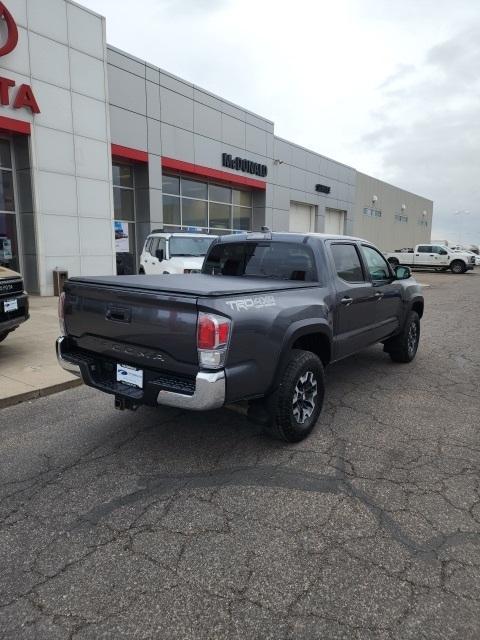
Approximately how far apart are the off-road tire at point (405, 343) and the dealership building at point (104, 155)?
10.2 metres

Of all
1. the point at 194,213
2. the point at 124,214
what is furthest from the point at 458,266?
the point at 124,214

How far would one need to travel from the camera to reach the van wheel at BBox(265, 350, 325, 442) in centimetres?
372

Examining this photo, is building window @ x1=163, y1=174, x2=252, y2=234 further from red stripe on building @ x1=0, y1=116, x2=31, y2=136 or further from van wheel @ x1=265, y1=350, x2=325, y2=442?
van wheel @ x1=265, y1=350, x2=325, y2=442

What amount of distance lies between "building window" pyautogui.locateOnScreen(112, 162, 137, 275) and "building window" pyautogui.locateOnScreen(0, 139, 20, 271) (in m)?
4.30

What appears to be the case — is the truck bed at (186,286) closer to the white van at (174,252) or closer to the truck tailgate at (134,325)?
the truck tailgate at (134,325)

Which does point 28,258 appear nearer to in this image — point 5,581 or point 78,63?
point 78,63

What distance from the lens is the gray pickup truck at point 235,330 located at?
317 centimetres

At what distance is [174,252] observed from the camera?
12.2m

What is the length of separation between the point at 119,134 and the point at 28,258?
228 inches

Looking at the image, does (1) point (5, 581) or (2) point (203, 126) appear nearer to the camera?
(1) point (5, 581)

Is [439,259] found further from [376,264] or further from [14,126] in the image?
[376,264]

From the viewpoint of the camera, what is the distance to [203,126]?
19.6m

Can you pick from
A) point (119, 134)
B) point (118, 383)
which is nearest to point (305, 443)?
point (118, 383)

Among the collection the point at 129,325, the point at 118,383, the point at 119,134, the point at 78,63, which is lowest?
the point at 118,383
